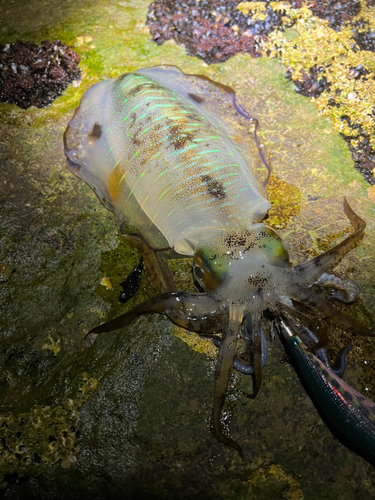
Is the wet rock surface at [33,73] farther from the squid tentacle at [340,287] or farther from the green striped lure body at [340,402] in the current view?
the green striped lure body at [340,402]

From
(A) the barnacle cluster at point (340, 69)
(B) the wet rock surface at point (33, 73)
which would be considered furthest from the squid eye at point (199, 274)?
(B) the wet rock surface at point (33, 73)

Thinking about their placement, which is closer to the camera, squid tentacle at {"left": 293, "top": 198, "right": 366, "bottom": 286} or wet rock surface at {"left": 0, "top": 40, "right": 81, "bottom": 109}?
squid tentacle at {"left": 293, "top": 198, "right": 366, "bottom": 286}

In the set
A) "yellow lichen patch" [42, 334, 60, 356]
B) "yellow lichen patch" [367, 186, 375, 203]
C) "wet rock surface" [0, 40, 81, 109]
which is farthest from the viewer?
"wet rock surface" [0, 40, 81, 109]

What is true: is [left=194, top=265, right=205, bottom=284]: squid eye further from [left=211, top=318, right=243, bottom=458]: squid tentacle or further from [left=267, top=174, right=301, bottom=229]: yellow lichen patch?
[left=267, top=174, right=301, bottom=229]: yellow lichen patch

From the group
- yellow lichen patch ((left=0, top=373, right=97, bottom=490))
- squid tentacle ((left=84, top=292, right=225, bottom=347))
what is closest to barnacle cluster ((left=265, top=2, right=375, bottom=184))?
squid tentacle ((left=84, top=292, right=225, bottom=347))

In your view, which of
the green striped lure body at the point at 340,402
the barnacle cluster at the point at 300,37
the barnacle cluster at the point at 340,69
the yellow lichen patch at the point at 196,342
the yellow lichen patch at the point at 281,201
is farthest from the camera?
the barnacle cluster at the point at 300,37

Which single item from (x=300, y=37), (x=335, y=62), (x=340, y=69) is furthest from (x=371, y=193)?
(x=300, y=37)

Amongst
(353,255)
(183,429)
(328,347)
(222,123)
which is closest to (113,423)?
(183,429)
